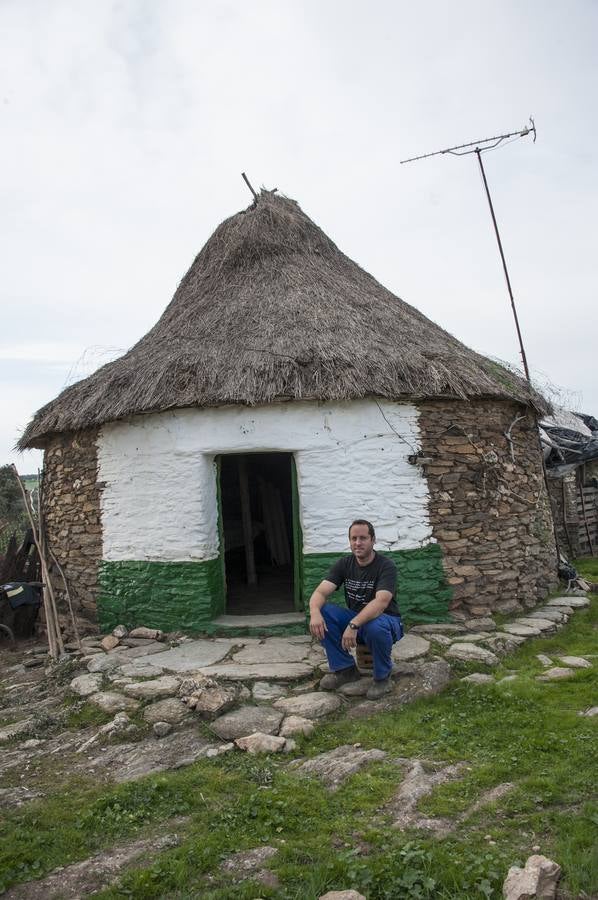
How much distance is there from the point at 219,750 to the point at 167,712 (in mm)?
662

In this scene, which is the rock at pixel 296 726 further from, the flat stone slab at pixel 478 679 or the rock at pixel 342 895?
the rock at pixel 342 895

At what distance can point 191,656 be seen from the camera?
5.73 meters

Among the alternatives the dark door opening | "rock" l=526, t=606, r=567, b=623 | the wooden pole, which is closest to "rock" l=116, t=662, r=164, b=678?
Answer: "rock" l=526, t=606, r=567, b=623

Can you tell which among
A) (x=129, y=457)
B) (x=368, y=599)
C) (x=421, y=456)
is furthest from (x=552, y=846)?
(x=129, y=457)

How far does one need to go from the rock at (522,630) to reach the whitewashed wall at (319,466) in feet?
3.61

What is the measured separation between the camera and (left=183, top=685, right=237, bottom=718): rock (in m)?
4.41

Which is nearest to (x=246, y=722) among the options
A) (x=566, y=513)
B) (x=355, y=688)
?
(x=355, y=688)

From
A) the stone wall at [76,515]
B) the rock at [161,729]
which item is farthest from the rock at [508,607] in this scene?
the stone wall at [76,515]

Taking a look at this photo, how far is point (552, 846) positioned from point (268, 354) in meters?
4.87

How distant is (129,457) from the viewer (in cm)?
692

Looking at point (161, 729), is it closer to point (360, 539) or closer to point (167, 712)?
point (167, 712)

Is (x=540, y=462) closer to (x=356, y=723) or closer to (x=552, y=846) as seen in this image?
(x=356, y=723)

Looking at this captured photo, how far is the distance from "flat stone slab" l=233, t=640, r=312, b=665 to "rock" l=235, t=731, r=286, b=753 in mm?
1364

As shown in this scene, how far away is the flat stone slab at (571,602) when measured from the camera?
22.8ft
